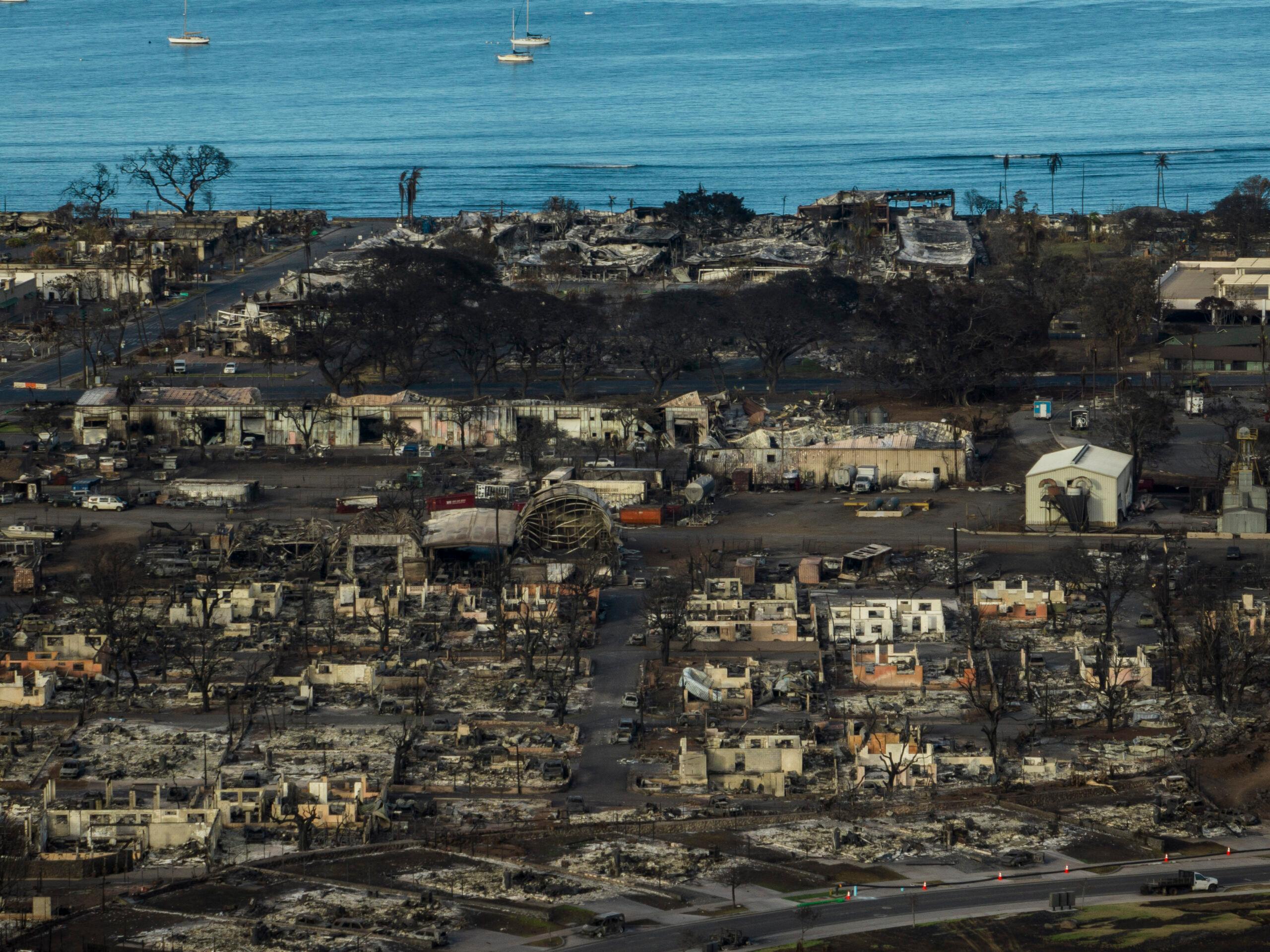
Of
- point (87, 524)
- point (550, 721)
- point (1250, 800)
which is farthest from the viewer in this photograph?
point (87, 524)

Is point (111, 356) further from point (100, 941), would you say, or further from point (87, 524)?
point (100, 941)

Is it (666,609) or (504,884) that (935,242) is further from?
(504,884)

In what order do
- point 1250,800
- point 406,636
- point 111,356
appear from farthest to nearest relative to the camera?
1. point 111,356
2. point 406,636
3. point 1250,800

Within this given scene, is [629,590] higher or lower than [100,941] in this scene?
higher

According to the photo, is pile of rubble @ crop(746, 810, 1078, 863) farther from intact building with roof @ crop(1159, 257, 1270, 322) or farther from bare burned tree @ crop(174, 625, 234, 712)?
intact building with roof @ crop(1159, 257, 1270, 322)

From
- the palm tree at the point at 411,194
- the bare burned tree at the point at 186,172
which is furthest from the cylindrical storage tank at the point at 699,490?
the bare burned tree at the point at 186,172

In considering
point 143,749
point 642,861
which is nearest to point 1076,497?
point 642,861

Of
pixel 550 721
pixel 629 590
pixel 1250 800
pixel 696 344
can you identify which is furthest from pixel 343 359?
pixel 1250 800
